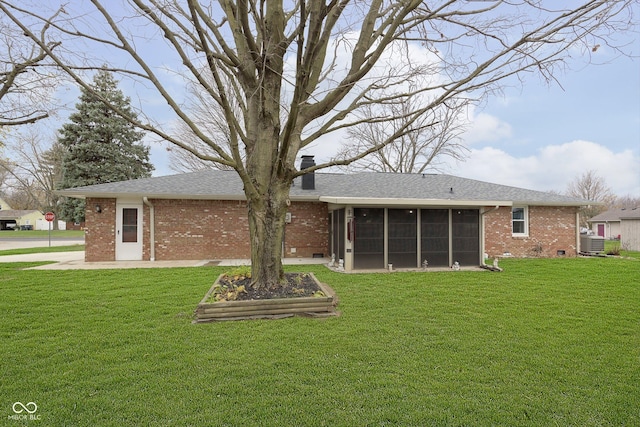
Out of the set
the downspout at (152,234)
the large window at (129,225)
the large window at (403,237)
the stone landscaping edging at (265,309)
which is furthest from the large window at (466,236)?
the large window at (129,225)

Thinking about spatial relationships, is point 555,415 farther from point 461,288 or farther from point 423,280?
point 423,280

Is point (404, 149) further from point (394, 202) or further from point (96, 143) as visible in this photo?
point (96, 143)

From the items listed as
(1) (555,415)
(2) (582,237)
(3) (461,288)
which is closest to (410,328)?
(1) (555,415)

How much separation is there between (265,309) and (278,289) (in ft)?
2.50

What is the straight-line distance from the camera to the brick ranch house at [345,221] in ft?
31.2

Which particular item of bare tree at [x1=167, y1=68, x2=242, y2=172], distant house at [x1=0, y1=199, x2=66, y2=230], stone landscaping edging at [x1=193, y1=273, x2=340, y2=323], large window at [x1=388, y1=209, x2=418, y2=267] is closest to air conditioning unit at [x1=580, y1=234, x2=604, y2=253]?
large window at [x1=388, y1=209, x2=418, y2=267]

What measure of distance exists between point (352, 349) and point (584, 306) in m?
4.58

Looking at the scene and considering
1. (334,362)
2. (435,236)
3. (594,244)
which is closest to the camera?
(334,362)

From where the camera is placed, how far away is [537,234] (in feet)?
40.9

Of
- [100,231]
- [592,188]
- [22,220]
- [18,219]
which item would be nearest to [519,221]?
[100,231]

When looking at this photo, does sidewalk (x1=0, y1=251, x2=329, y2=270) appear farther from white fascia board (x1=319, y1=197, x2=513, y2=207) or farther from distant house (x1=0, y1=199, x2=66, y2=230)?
distant house (x1=0, y1=199, x2=66, y2=230)

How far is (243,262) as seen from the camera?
1058cm

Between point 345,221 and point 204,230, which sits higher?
point 345,221

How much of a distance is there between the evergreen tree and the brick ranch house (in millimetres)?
15027
